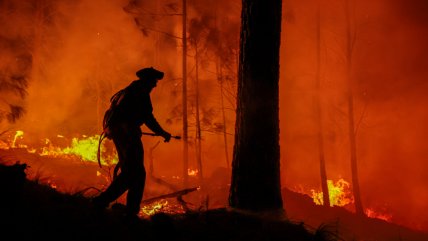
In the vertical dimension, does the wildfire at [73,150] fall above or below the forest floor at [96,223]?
below

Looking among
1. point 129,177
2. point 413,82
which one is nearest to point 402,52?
point 413,82

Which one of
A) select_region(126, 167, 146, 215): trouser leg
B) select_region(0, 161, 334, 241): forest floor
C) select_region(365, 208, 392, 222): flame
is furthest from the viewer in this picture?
select_region(365, 208, 392, 222): flame

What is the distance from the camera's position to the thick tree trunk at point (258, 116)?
4934 millimetres

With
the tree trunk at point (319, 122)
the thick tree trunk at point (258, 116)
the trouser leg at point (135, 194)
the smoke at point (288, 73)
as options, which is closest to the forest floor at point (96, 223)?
the trouser leg at point (135, 194)

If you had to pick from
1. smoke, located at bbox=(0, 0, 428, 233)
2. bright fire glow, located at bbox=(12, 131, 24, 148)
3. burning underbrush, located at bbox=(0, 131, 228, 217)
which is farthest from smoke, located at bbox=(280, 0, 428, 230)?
bright fire glow, located at bbox=(12, 131, 24, 148)

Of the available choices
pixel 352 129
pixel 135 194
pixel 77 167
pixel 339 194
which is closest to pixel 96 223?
pixel 135 194

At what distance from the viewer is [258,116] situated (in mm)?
4988

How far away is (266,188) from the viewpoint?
494 cm

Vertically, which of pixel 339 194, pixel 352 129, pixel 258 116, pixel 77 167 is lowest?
pixel 339 194

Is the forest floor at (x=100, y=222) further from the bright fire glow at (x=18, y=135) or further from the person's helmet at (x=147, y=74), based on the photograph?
the bright fire glow at (x=18, y=135)

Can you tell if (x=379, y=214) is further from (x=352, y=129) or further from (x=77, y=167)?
(x=77, y=167)

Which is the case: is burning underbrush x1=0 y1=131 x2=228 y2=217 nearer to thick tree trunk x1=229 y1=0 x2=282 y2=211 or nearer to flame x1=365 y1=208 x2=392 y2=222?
thick tree trunk x1=229 y1=0 x2=282 y2=211

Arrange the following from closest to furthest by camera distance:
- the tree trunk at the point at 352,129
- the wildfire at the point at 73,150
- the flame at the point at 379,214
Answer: the tree trunk at the point at 352,129 → the wildfire at the point at 73,150 → the flame at the point at 379,214

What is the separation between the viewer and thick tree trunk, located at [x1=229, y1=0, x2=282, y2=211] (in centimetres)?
493
